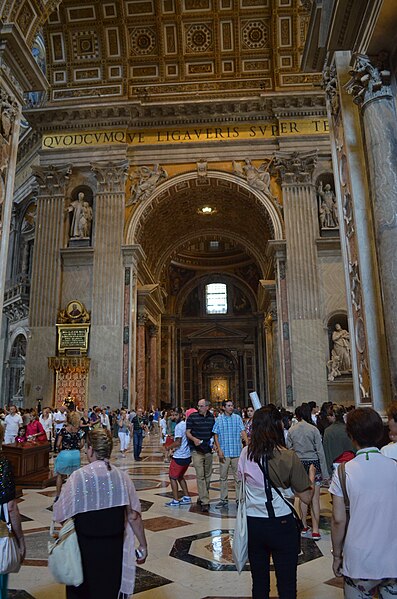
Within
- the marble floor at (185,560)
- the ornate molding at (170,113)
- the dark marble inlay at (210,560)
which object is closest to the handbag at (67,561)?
the marble floor at (185,560)

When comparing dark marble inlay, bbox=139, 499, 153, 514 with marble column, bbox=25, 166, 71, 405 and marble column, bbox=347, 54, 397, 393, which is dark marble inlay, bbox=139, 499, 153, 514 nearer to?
marble column, bbox=347, 54, 397, 393

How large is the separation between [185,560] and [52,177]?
666 inches

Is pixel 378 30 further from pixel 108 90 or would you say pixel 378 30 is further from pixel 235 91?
pixel 108 90

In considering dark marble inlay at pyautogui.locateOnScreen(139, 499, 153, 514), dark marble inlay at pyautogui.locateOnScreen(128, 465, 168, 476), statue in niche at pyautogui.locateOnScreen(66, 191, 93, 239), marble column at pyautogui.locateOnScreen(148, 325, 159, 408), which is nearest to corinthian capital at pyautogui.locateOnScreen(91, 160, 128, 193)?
statue in niche at pyautogui.locateOnScreen(66, 191, 93, 239)

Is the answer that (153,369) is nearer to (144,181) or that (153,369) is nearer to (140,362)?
(140,362)

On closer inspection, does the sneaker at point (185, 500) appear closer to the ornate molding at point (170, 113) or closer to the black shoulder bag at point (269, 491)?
the black shoulder bag at point (269, 491)

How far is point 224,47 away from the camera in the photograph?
19.4 meters

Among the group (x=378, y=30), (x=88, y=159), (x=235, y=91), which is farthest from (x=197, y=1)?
(x=378, y=30)

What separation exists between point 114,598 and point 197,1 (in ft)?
67.8

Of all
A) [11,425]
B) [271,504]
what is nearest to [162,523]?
[271,504]

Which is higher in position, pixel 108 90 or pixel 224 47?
pixel 224 47

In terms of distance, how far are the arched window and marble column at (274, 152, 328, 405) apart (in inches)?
589

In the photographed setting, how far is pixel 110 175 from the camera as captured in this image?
60.9ft

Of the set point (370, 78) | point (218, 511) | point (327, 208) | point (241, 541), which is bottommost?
point (218, 511)
